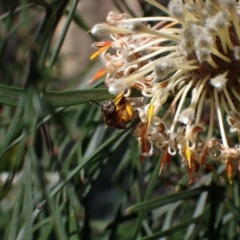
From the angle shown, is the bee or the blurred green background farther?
the bee

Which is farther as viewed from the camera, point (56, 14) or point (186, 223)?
point (186, 223)

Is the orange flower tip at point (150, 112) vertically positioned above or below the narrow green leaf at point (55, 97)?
below

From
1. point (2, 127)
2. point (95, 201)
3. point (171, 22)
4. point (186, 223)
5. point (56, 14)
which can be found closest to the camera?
point (56, 14)

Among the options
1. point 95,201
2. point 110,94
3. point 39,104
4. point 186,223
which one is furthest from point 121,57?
point 95,201

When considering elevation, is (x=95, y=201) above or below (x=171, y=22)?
below

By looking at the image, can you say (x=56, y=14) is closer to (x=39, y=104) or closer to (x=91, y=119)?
(x=39, y=104)

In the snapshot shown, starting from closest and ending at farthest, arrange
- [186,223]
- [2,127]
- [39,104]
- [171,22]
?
[39,104]
[171,22]
[186,223]
[2,127]

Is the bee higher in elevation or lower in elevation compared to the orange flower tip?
higher

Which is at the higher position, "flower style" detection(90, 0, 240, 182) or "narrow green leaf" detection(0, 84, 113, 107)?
"narrow green leaf" detection(0, 84, 113, 107)

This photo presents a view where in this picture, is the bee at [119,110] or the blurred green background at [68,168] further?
the bee at [119,110]
